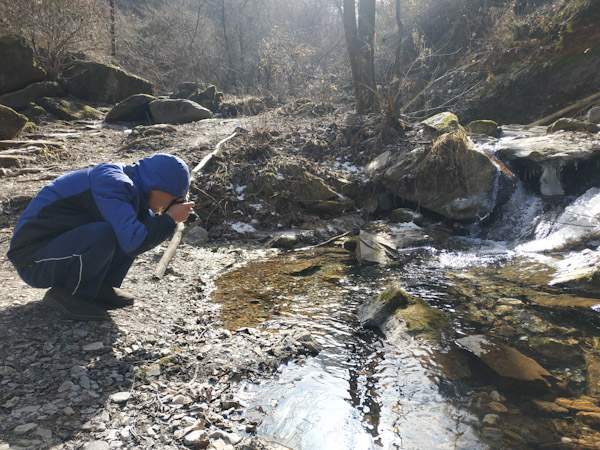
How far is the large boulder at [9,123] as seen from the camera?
8969mm

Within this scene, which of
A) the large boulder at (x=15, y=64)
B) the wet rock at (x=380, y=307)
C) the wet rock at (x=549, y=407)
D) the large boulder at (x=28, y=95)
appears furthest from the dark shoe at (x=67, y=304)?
the large boulder at (x=15, y=64)

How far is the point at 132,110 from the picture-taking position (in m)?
13.7

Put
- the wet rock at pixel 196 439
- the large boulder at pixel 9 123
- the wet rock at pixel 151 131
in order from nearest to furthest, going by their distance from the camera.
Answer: the wet rock at pixel 196 439 < the large boulder at pixel 9 123 < the wet rock at pixel 151 131

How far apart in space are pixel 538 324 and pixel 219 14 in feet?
96.6

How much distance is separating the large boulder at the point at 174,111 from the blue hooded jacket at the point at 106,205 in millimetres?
11648

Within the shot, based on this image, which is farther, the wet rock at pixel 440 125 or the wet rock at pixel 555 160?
the wet rock at pixel 440 125

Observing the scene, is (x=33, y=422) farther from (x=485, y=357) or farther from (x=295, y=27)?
(x=295, y=27)

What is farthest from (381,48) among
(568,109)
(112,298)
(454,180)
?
(112,298)

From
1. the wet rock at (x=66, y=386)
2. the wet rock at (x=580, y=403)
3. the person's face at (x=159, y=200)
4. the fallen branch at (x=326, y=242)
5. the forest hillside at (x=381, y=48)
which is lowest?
the wet rock at (x=580, y=403)

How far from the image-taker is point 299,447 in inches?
98.0

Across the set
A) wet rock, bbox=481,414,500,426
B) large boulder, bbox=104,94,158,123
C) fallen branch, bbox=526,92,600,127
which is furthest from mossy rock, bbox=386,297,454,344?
large boulder, bbox=104,94,158,123

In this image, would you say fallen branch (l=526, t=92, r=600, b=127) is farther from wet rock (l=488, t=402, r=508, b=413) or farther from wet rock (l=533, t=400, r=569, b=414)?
wet rock (l=488, t=402, r=508, b=413)

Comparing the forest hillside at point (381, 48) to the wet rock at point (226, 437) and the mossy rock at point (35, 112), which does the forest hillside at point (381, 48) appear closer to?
the mossy rock at point (35, 112)

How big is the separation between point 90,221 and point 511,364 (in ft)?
11.6
